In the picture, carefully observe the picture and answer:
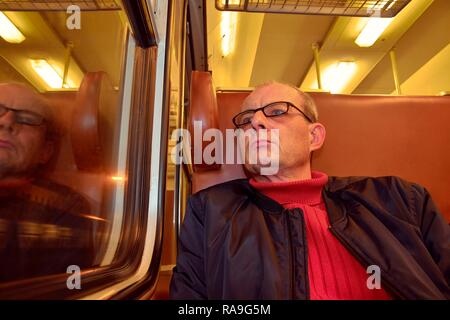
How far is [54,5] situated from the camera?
0.81 m

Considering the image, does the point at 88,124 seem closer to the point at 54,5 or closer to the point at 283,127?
the point at 54,5

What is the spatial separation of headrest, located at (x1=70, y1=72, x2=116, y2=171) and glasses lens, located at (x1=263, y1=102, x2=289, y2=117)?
604mm

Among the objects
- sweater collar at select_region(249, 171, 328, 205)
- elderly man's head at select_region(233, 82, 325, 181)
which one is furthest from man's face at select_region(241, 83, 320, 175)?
sweater collar at select_region(249, 171, 328, 205)

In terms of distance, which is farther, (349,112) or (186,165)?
(186,165)

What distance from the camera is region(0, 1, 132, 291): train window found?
2.04 feet

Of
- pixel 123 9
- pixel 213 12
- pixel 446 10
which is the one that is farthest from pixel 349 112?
pixel 446 10

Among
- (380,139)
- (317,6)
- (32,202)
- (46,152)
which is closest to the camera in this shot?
(32,202)

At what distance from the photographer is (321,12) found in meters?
1.79

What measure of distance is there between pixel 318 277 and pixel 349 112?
80 cm

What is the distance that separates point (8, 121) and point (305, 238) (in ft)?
2.80

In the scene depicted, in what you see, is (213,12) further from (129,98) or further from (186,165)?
(129,98)

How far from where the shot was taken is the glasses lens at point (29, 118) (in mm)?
715

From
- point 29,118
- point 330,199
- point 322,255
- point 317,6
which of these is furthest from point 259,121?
point 317,6

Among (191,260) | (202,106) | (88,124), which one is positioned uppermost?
(202,106)
